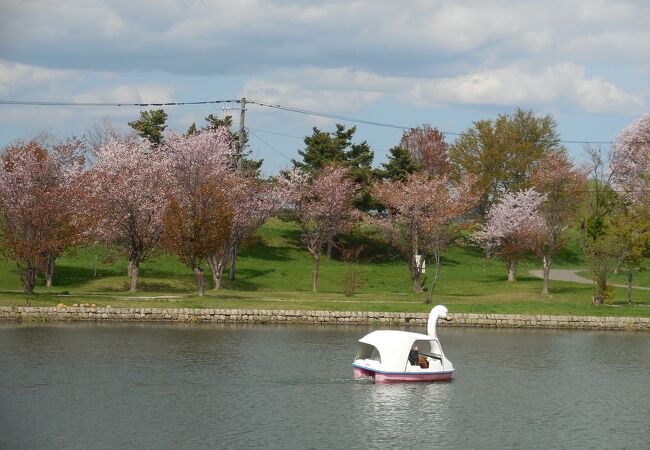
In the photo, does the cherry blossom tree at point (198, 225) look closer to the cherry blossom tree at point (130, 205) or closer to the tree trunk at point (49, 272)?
the cherry blossom tree at point (130, 205)

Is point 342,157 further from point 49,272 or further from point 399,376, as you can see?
point 399,376

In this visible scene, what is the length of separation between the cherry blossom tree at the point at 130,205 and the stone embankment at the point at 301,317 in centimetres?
1059

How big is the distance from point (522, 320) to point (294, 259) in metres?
36.2

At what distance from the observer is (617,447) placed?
100.0ft

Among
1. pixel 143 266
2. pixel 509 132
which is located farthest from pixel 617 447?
pixel 509 132

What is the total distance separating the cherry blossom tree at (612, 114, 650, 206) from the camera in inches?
3971

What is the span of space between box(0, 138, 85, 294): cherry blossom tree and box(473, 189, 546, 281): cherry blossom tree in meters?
41.2

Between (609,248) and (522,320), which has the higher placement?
(609,248)

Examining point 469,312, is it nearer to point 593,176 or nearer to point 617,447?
point 617,447

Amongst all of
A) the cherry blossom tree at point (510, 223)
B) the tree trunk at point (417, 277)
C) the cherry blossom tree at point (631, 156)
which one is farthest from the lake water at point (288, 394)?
the cherry blossom tree at point (631, 156)

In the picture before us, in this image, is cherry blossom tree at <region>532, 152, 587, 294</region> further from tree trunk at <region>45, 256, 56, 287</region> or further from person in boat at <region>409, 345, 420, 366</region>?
tree trunk at <region>45, 256, 56, 287</region>

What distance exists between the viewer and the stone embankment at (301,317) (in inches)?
Result: 2188

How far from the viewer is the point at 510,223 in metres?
96.9

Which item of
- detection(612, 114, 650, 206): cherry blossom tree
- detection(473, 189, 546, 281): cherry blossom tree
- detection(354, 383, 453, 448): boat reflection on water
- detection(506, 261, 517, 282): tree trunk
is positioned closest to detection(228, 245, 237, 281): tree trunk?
detection(473, 189, 546, 281): cherry blossom tree
